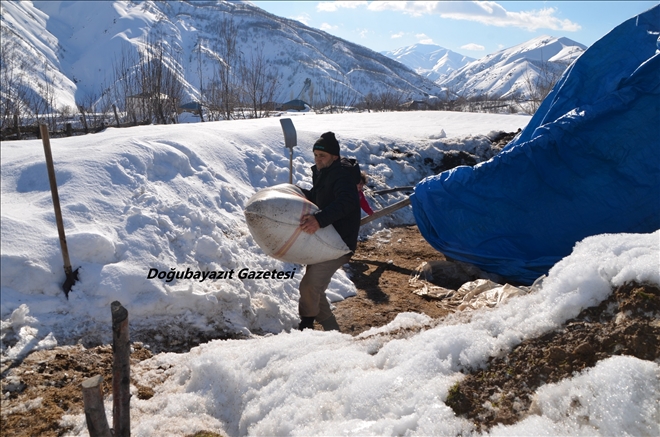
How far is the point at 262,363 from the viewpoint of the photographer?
2.83 meters

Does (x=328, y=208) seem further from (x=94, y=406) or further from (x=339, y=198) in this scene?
(x=94, y=406)

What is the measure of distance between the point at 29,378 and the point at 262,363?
180 centimetres

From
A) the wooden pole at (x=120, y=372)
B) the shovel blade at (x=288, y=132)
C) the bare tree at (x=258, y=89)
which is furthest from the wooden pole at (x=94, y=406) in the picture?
the bare tree at (x=258, y=89)

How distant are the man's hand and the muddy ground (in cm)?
121

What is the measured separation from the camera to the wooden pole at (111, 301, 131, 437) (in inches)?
78.8

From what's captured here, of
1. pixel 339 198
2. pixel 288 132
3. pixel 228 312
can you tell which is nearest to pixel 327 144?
pixel 339 198

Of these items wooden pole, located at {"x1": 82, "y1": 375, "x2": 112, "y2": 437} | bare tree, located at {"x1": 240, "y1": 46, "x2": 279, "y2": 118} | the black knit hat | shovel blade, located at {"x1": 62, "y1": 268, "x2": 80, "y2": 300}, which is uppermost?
bare tree, located at {"x1": 240, "y1": 46, "x2": 279, "y2": 118}

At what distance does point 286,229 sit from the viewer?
3.60 metres

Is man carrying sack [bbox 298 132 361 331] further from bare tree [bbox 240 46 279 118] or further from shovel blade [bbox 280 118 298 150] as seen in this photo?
bare tree [bbox 240 46 279 118]

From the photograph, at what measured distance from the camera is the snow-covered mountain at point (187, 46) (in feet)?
258

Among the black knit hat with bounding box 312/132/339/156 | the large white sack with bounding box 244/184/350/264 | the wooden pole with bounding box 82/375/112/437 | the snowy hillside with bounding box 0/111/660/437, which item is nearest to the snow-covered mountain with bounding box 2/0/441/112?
the snowy hillside with bounding box 0/111/660/437

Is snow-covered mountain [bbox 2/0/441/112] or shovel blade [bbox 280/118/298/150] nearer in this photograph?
shovel blade [bbox 280/118/298/150]

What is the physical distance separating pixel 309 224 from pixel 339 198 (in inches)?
12.9

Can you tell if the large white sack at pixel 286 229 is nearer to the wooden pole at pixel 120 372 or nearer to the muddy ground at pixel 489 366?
the muddy ground at pixel 489 366
